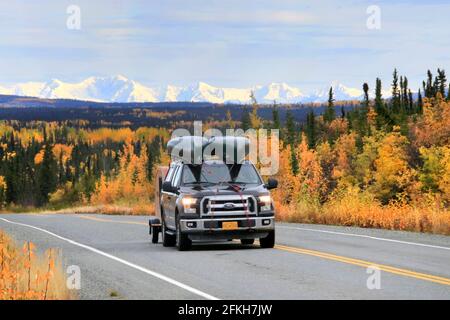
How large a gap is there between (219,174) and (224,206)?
148 centimetres

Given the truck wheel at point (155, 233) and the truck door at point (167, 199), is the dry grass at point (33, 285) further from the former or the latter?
the truck wheel at point (155, 233)

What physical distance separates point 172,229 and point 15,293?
8.49 meters

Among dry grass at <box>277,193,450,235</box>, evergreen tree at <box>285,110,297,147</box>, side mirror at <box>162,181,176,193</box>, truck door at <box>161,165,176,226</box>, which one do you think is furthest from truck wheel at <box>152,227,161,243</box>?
evergreen tree at <box>285,110,297,147</box>

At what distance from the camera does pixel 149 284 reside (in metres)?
13.0

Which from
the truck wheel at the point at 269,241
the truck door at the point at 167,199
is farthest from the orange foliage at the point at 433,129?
the truck wheel at the point at 269,241

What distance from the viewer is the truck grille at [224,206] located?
1834cm

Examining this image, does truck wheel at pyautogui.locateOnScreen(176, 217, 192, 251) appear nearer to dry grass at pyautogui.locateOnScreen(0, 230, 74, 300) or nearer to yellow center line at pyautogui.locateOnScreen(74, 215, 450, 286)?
yellow center line at pyautogui.locateOnScreen(74, 215, 450, 286)

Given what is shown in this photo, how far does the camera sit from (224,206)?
18.4 meters

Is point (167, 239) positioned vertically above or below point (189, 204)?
below

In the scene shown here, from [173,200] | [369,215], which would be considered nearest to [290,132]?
[369,215]

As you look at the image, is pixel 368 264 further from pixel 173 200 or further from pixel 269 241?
pixel 173 200

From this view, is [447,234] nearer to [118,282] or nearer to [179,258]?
[179,258]

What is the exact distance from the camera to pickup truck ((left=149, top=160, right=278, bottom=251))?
18.3m
